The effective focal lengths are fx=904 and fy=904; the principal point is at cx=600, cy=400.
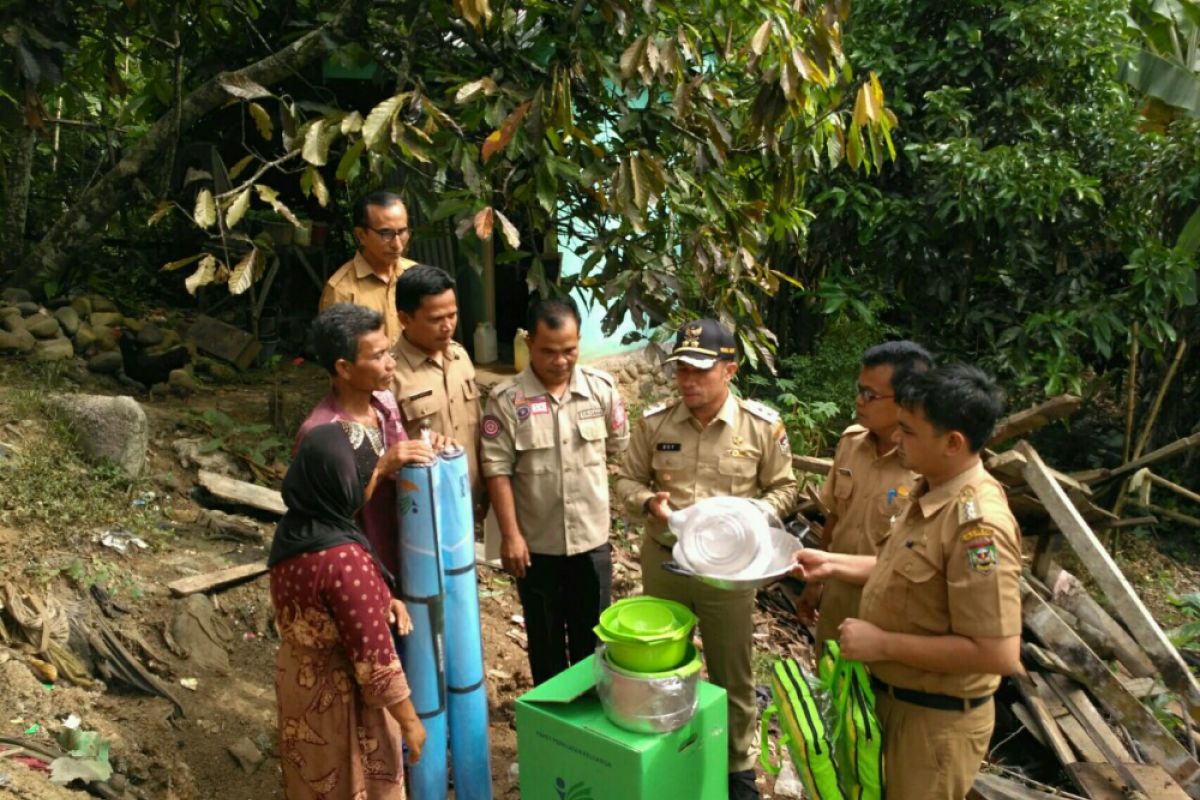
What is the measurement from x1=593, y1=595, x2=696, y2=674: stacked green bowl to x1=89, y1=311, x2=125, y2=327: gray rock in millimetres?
5157

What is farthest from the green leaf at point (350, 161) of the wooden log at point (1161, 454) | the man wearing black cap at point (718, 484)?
the wooden log at point (1161, 454)

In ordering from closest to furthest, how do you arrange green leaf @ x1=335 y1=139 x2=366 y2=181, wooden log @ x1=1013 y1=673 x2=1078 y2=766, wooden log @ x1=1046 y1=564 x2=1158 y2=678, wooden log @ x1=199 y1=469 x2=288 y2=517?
green leaf @ x1=335 y1=139 x2=366 y2=181, wooden log @ x1=1013 y1=673 x2=1078 y2=766, wooden log @ x1=1046 y1=564 x2=1158 y2=678, wooden log @ x1=199 y1=469 x2=288 y2=517

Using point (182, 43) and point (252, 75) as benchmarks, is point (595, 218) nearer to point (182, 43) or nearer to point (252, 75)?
point (252, 75)

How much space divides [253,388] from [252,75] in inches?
101

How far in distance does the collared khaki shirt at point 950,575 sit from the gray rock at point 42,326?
18.1 feet

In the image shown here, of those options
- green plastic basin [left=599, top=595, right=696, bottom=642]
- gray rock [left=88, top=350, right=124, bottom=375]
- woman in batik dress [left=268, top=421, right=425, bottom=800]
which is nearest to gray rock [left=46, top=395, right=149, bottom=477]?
gray rock [left=88, top=350, right=124, bottom=375]

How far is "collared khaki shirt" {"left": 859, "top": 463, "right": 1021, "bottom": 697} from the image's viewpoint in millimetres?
2191

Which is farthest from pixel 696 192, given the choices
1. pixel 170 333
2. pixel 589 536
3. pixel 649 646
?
pixel 170 333

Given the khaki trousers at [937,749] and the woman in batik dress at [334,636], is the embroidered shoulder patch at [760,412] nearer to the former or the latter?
the khaki trousers at [937,749]

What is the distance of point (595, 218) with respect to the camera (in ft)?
15.1

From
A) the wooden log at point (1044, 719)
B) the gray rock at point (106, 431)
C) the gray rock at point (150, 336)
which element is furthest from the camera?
the gray rock at point (150, 336)

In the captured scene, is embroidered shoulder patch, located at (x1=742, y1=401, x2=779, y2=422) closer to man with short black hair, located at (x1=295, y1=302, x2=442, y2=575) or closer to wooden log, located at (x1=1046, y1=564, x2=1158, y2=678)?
man with short black hair, located at (x1=295, y1=302, x2=442, y2=575)

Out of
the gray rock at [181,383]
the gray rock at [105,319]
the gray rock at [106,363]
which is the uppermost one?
the gray rock at [105,319]

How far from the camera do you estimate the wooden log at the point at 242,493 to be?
4.72 meters
